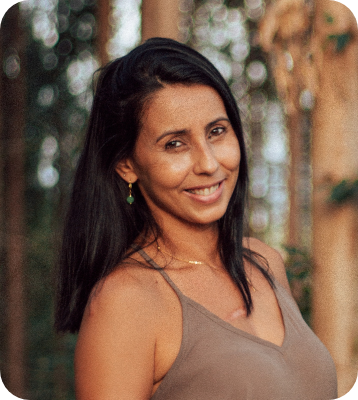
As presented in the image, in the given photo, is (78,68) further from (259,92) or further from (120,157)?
(120,157)

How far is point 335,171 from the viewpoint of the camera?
8.29 ft

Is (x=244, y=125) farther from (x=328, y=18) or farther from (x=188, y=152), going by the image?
(x=188, y=152)

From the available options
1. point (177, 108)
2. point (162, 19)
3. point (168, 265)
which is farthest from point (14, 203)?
point (177, 108)

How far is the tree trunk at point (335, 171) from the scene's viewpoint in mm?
2502

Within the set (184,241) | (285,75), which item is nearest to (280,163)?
(285,75)

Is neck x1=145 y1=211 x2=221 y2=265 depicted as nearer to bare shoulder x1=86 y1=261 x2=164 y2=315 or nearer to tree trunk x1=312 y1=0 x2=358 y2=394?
bare shoulder x1=86 y1=261 x2=164 y2=315

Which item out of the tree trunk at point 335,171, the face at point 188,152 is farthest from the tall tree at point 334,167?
the face at point 188,152

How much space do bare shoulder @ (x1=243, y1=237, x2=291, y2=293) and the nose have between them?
55 cm

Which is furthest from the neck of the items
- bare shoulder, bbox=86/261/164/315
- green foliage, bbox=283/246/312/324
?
green foliage, bbox=283/246/312/324

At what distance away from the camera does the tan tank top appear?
4.37ft

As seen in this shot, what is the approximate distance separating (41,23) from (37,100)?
0.98 meters

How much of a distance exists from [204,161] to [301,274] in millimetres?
1947

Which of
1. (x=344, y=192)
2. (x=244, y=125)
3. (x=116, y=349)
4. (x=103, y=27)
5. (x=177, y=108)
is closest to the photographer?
(x=116, y=349)

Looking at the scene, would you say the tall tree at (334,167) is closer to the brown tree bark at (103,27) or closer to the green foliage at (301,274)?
the green foliage at (301,274)
